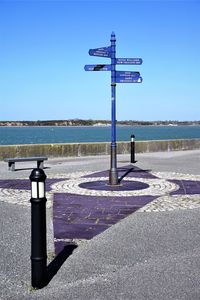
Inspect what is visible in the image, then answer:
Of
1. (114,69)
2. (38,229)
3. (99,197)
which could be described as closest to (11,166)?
(114,69)

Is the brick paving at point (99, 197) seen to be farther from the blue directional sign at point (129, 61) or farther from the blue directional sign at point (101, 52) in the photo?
the blue directional sign at point (101, 52)

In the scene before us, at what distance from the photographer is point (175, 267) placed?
4172 millimetres

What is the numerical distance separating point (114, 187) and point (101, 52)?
10.7 feet

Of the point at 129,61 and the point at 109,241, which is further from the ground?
the point at 129,61

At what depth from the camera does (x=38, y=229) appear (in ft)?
12.3

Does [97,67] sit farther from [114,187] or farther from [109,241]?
[109,241]

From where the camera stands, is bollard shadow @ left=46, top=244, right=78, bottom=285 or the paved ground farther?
bollard shadow @ left=46, top=244, right=78, bottom=285

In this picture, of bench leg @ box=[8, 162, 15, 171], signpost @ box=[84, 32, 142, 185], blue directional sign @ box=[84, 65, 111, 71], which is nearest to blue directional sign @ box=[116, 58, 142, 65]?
signpost @ box=[84, 32, 142, 185]

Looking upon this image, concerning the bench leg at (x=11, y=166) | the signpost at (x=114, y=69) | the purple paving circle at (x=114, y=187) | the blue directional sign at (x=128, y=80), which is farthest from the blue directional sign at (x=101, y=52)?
the bench leg at (x=11, y=166)

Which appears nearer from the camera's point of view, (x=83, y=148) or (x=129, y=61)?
(x=129, y=61)

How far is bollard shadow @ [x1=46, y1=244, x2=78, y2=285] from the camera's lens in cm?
400

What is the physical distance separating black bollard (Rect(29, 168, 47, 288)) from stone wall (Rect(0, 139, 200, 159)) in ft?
42.9

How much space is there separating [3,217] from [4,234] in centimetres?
104

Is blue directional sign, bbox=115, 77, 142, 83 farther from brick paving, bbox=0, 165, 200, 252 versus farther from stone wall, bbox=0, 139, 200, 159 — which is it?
stone wall, bbox=0, 139, 200, 159
